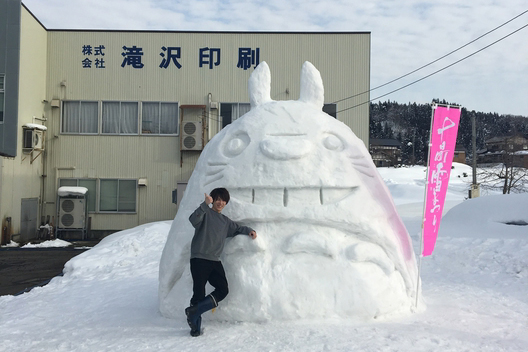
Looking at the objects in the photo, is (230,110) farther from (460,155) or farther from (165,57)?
(460,155)

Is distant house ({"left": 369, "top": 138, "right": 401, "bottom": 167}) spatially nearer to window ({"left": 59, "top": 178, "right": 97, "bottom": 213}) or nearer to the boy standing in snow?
window ({"left": 59, "top": 178, "right": 97, "bottom": 213})

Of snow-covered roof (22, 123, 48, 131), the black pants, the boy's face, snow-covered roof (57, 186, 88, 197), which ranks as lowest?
the black pants

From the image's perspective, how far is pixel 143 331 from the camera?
418cm

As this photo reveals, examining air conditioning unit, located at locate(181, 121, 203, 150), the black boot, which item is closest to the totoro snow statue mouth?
the black boot

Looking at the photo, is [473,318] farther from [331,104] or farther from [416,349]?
[331,104]

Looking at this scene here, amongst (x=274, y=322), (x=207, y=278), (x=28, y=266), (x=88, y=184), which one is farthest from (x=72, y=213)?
(x=274, y=322)

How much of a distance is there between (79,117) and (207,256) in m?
13.5

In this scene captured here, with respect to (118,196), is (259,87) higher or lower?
higher

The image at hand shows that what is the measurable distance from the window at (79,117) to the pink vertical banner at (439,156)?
13.3 meters

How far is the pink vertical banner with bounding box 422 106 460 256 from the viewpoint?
4.92m

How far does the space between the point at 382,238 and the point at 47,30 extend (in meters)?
15.4

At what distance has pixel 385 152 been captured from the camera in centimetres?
5047

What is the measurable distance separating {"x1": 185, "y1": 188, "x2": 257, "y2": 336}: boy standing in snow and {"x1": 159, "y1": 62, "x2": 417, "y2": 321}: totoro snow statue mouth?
0.24 metres

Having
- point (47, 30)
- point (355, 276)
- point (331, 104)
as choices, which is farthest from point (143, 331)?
point (47, 30)
